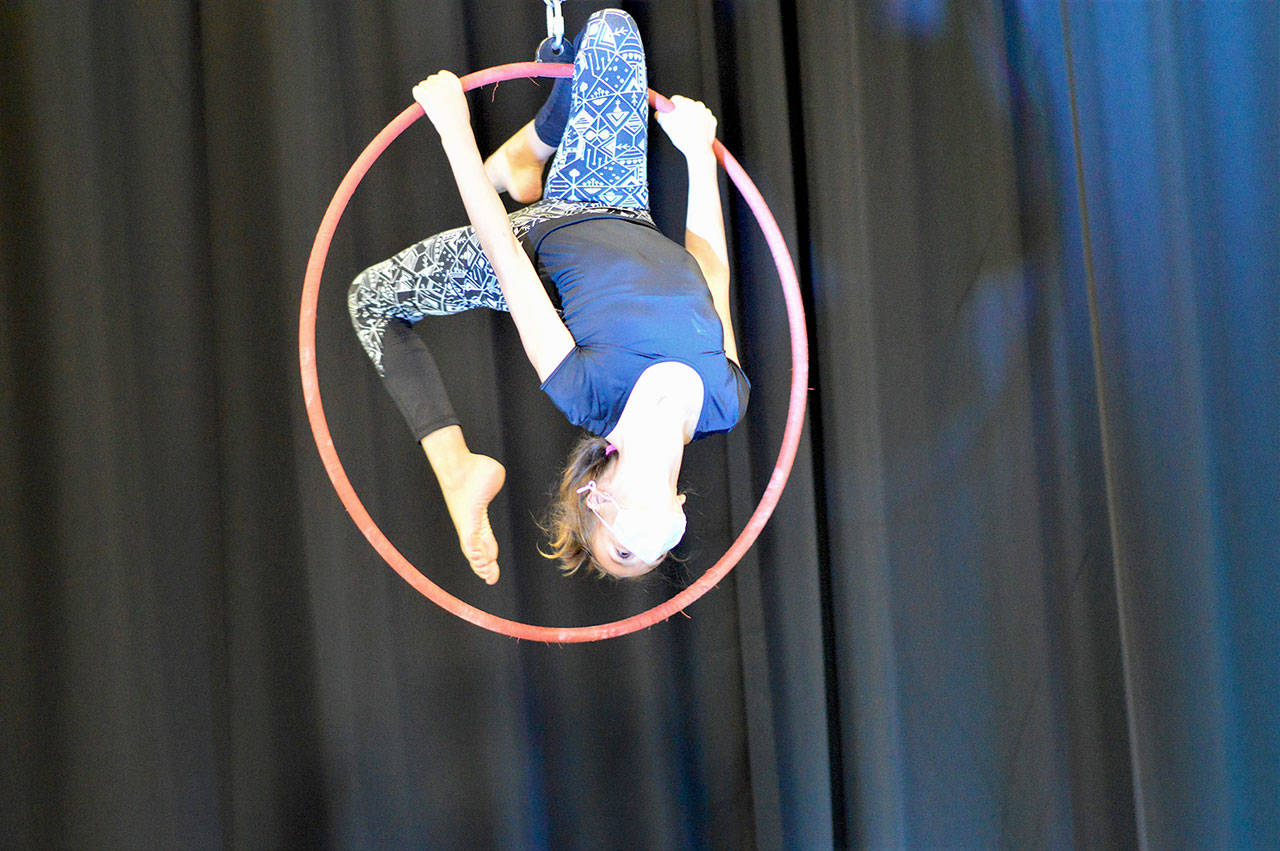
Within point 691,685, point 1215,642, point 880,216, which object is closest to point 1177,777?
point 1215,642

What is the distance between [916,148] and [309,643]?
6.64 feet

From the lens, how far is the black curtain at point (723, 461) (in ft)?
7.22

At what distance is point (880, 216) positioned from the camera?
266 centimetres

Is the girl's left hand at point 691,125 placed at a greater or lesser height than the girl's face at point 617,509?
greater

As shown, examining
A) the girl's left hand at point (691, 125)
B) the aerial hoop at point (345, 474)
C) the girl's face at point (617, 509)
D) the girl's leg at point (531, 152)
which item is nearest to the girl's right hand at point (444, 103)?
the aerial hoop at point (345, 474)

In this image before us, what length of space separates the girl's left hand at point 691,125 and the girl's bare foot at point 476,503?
78 centimetres

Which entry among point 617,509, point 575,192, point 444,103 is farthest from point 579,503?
point 444,103

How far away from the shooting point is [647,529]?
5.43 feet

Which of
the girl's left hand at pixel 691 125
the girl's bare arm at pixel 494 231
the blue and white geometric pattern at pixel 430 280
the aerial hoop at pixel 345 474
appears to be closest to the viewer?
the girl's bare arm at pixel 494 231

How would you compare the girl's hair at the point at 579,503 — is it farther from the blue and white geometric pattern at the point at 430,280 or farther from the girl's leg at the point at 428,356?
the blue and white geometric pattern at the point at 430,280

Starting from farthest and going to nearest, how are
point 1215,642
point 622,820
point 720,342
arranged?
point 1215,642 < point 622,820 < point 720,342

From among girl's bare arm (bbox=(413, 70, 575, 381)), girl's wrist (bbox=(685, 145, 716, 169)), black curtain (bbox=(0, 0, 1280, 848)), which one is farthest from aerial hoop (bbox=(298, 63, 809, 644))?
black curtain (bbox=(0, 0, 1280, 848))

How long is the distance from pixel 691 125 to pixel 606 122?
206 mm

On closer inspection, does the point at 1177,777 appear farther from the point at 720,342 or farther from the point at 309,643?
the point at 309,643
